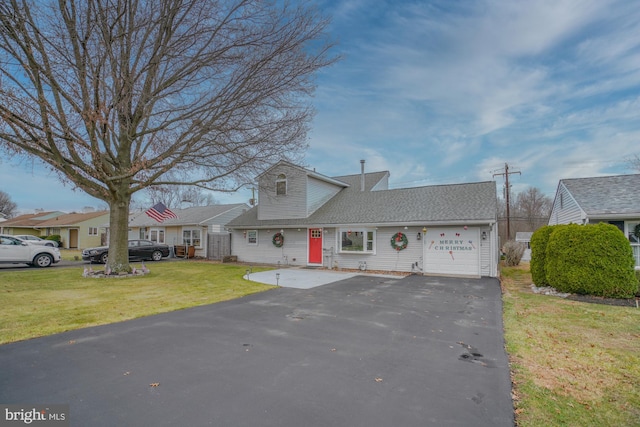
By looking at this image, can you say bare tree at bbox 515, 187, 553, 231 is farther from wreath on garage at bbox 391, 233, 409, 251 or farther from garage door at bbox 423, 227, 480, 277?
wreath on garage at bbox 391, 233, 409, 251

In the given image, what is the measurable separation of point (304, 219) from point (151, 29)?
996 centimetres

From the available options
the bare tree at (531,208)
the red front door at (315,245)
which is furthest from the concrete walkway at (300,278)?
the bare tree at (531,208)

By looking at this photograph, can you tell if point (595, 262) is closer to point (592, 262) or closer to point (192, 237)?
point (592, 262)

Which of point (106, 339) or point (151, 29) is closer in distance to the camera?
point (106, 339)

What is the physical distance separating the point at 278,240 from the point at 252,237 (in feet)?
7.06

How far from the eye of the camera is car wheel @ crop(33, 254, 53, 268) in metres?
15.3

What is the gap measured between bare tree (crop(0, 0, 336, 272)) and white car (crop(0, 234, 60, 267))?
19.7 ft

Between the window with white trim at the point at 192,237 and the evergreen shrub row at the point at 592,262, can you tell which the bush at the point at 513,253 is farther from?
the window with white trim at the point at 192,237

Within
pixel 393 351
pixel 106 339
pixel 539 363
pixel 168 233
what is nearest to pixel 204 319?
pixel 106 339

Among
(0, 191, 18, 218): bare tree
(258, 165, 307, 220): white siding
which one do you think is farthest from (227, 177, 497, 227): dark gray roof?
(0, 191, 18, 218): bare tree

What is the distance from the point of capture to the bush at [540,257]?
10562 millimetres

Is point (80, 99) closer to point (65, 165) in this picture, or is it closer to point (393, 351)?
point (65, 165)

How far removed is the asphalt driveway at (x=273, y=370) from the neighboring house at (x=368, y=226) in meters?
6.63

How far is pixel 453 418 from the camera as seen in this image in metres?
2.84
